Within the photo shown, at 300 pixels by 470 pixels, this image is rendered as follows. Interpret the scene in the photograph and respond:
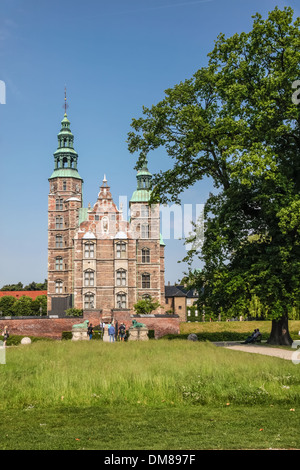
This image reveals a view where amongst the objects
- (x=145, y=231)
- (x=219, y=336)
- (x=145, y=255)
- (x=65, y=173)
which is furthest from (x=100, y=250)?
(x=219, y=336)

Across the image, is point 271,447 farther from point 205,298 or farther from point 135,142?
point 135,142

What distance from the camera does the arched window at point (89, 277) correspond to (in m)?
58.7

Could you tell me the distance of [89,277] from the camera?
5881 cm

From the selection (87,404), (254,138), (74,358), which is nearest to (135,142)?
(254,138)

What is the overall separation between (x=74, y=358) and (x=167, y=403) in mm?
5757

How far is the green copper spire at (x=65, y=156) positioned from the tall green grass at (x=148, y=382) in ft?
169

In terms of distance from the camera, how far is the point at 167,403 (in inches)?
421

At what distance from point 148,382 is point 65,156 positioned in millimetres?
56909

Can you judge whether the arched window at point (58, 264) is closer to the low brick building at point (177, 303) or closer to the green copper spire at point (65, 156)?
the green copper spire at point (65, 156)

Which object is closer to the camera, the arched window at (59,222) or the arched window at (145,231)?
the arched window at (145,231)

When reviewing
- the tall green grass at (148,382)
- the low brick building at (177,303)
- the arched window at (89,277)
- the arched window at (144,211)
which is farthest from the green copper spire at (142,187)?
the tall green grass at (148,382)

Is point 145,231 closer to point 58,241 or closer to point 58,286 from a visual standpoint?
point 58,241

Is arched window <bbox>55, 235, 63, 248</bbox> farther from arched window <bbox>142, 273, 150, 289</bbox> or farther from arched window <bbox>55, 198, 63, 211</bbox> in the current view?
arched window <bbox>142, 273, 150, 289</bbox>
